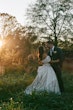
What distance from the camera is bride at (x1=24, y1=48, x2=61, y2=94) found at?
50.9 ft

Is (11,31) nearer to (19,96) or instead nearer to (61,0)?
(61,0)

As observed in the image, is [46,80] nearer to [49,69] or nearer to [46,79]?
[46,79]

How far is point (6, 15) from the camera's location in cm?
4512

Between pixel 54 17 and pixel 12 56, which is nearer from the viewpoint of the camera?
pixel 12 56

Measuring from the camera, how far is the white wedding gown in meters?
15.5

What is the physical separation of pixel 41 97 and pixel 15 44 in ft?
103

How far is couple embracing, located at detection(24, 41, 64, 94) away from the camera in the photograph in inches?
612

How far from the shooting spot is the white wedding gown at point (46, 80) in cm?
1550

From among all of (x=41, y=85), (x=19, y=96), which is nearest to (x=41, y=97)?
(x=19, y=96)

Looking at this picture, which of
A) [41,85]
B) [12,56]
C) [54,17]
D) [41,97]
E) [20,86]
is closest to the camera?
[41,97]

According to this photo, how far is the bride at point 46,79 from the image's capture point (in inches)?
611

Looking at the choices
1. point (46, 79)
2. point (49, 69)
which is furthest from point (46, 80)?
point (49, 69)

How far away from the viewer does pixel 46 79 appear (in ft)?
51.8

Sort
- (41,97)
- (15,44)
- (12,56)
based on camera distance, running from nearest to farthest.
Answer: (41,97)
(12,56)
(15,44)
